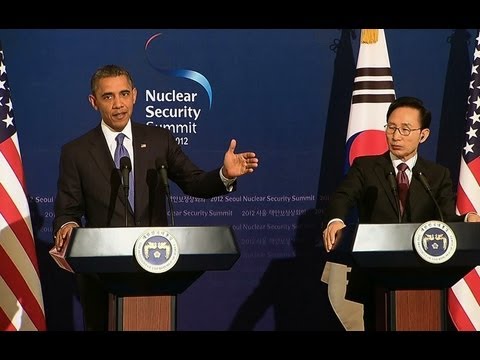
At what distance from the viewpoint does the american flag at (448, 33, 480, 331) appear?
605cm

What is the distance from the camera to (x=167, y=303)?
12.8 ft

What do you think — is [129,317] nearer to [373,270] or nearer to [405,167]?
[373,270]

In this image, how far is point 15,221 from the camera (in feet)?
19.1

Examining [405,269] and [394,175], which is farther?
[394,175]

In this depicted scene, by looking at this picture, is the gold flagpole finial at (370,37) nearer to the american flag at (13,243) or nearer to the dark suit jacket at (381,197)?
the dark suit jacket at (381,197)

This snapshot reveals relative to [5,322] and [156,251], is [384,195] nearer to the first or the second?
[156,251]

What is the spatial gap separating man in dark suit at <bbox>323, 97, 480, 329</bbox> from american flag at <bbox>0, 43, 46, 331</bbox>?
2152mm

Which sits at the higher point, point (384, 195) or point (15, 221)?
point (384, 195)

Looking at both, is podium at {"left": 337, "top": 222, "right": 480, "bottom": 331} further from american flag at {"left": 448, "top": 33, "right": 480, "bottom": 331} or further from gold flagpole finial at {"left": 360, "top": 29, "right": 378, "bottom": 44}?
gold flagpole finial at {"left": 360, "top": 29, "right": 378, "bottom": 44}

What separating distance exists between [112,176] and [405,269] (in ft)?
Answer: 5.04

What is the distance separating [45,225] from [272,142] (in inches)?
65.3

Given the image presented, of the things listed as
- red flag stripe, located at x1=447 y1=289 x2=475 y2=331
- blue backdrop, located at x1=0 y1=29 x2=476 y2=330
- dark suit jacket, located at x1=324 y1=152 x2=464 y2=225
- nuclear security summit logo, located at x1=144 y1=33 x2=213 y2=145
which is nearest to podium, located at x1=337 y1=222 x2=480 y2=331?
dark suit jacket, located at x1=324 y1=152 x2=464 y2=225

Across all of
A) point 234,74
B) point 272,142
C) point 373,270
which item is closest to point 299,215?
point 272,142

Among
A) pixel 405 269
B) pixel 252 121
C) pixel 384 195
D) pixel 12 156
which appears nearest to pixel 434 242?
pixel 405 269
